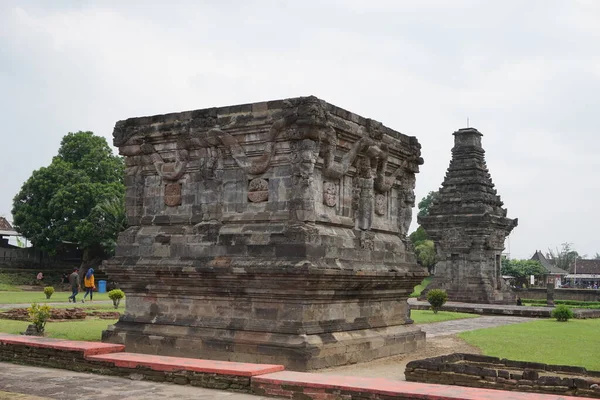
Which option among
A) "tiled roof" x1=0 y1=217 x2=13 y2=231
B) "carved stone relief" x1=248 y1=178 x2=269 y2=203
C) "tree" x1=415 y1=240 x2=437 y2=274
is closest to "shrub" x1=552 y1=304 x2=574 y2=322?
"carved stone relief" x1=248 y1=178 x2=269 y2=203

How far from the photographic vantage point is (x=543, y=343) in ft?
55.0

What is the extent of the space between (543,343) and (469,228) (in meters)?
19.8

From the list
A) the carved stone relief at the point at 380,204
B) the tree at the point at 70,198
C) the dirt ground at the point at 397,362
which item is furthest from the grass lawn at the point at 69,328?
the tree at the point at 70,198

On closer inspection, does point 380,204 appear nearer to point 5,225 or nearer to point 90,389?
point 90,389

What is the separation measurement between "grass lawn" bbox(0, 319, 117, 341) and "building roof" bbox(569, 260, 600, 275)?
76.2 m

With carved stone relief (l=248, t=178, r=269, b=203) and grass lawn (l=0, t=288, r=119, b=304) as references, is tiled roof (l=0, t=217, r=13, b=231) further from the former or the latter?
carved stone relief (l=248, t=178, r=269, b=203)

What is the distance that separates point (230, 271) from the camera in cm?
1176

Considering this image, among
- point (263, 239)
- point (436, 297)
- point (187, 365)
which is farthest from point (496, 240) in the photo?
point (187, 365)

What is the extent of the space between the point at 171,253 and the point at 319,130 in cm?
377

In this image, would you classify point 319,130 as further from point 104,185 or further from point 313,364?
point 104,185

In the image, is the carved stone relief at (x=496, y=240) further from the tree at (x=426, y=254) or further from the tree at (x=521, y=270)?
the tree at (x=426, y=254)

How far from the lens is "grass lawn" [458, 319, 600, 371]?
13695 mm

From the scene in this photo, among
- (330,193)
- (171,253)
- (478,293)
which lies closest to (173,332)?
(171,253)

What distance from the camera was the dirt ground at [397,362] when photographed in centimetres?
1123
